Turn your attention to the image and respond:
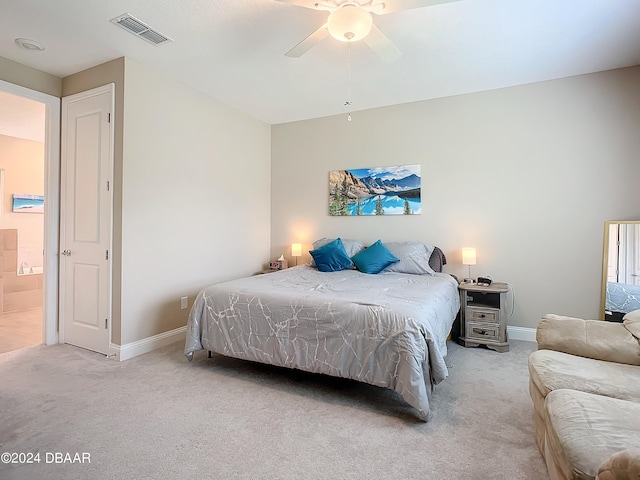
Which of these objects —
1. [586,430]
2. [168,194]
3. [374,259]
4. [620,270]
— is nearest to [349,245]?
[374,259]

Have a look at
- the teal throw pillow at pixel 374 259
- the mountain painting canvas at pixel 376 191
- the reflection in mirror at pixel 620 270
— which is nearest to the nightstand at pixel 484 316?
the teal throw pillow at pixel 374 259

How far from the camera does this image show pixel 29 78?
3.23 meters

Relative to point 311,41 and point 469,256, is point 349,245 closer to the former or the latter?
point 469,256

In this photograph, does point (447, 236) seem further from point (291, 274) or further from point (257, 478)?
point (257, 478)

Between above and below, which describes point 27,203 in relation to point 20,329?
above

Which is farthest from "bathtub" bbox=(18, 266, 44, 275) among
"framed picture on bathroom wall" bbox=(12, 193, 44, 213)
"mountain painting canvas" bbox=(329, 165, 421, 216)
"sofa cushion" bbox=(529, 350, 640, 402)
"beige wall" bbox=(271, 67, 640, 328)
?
"sofa cushion" bbox=(529, 350, 640, 402)

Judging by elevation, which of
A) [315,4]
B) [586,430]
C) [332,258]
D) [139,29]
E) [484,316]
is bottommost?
[484,316]

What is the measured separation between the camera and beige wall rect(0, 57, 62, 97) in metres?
3.05

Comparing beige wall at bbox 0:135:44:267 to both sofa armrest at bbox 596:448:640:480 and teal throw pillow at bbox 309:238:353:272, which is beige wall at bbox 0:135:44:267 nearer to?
teal throw pillow at bbox 309:238:353:272

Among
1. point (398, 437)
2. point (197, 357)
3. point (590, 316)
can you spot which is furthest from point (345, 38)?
point (590, 316)

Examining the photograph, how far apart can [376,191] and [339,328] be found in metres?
2.49

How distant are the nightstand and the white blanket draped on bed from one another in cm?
41

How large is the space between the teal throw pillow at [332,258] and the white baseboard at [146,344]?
168 centimetres

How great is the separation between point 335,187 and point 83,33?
3.01m
